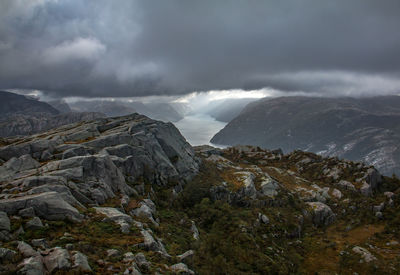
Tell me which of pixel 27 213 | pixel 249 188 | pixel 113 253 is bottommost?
pixel 249 188

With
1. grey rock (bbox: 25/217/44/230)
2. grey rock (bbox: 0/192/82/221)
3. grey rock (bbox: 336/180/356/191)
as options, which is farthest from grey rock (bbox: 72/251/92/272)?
grey rock (bbox: 336/180/356/191)

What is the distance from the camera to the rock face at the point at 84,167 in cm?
2519

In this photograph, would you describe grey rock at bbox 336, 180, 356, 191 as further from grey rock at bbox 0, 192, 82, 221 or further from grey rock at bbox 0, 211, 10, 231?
grey rock at bbox 0, 211, 10, 231

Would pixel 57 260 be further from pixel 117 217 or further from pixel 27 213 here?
pixel 117 217

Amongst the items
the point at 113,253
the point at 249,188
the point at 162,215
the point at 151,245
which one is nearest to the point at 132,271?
the point at 113,253

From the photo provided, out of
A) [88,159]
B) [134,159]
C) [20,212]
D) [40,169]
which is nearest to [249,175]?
[134,159]

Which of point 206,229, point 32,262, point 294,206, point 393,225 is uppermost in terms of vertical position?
point 32,262

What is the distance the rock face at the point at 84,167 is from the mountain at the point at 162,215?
18 cm

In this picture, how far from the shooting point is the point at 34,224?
21.5 m

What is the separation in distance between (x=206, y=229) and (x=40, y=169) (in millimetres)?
31632

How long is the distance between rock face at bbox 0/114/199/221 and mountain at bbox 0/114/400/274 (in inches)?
7.0

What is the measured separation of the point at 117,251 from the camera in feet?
66.7

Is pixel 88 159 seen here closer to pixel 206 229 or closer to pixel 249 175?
pixel 206 229

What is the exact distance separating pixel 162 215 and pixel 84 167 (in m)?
15.5
